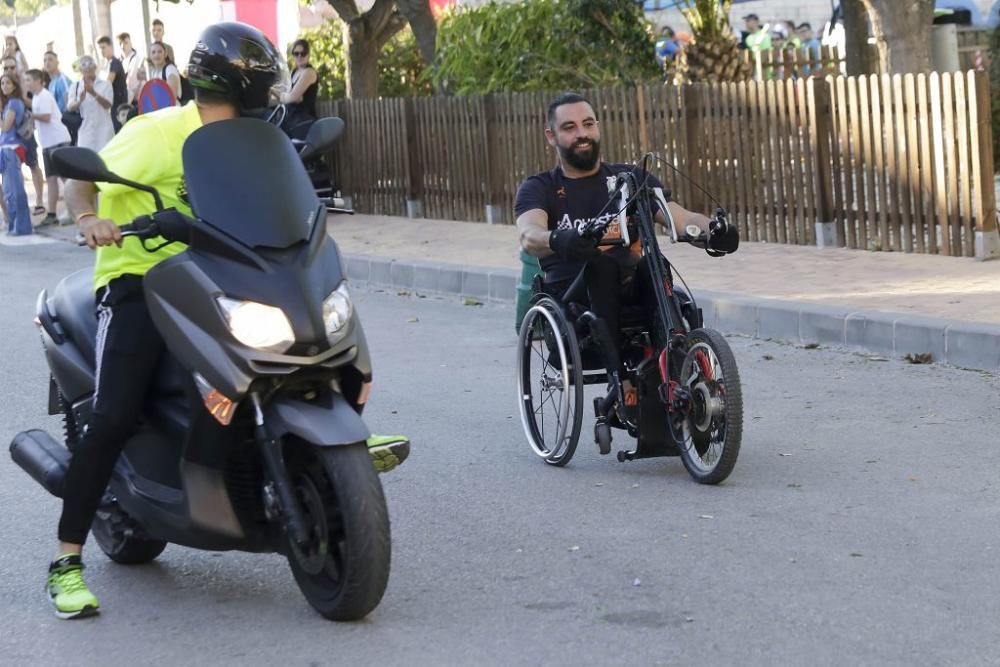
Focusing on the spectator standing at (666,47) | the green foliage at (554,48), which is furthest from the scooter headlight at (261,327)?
the spectator standing at (666,47)

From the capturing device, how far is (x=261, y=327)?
14.3 ft

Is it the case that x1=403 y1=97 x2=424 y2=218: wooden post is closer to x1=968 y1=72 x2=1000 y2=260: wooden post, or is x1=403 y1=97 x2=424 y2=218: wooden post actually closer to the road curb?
the road curb

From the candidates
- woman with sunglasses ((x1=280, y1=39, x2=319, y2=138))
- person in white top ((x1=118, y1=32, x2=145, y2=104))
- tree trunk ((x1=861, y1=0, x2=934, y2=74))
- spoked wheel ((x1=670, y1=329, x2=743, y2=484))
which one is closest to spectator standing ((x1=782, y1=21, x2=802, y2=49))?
person in white top ((x1=118, y1=32, x2=145, y2=104))

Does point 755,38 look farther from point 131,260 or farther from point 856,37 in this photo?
point 131,260

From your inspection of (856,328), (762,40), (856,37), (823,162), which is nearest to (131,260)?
(856,328)

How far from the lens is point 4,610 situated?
4.96 meters

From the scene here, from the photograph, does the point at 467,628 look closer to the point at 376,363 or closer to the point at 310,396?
the point at 310,396

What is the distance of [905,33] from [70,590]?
37.6 ft

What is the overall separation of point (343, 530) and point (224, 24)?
1442mm

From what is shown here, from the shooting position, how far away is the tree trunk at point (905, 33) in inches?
577

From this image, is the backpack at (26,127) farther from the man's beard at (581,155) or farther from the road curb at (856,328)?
the man's beard at (581,155)

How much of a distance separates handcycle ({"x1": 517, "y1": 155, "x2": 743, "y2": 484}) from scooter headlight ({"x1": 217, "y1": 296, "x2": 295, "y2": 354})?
6.33 feet

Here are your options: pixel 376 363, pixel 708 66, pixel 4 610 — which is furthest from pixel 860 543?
pixel 708 66

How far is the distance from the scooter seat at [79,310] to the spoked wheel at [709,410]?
2152 mm
